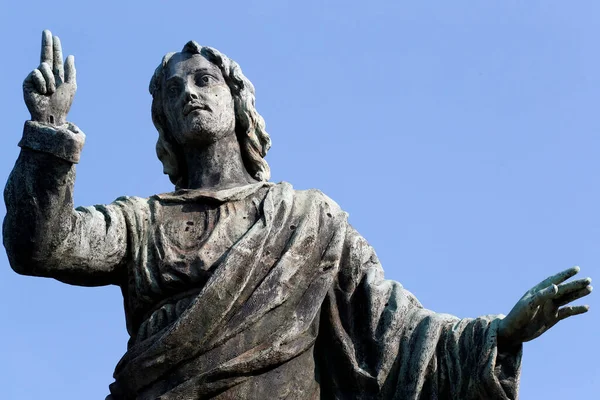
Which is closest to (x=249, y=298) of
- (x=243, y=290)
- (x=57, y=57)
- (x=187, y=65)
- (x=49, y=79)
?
(x=243, y=290)

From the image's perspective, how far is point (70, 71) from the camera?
12883 mm

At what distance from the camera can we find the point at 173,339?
41.1 ft

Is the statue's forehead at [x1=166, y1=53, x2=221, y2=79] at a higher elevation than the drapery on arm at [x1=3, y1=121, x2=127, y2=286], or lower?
higher

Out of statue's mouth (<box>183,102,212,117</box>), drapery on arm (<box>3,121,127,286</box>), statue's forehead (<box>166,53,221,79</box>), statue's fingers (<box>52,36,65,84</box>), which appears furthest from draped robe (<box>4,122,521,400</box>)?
statue's forehead (<box>166,53,221,79</box>)

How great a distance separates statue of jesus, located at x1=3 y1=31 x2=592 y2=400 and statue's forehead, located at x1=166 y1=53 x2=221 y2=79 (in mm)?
388

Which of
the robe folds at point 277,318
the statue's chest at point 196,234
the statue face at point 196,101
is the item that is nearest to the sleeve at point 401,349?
the robe folds at point 277,318

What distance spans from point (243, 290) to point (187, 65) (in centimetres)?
221

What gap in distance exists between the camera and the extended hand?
12.6 m

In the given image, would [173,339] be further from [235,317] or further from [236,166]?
[236,166]

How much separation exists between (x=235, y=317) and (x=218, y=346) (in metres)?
0.25

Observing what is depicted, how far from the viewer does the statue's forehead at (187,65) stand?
46.4 feet

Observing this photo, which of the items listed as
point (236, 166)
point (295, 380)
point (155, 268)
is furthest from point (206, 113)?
point (295, 380)

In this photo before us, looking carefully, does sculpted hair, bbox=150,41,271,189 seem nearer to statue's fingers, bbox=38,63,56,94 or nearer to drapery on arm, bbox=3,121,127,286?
drapery on arm, bbox=3,121,127,286

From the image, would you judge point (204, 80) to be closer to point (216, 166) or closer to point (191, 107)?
point (191, 107)
